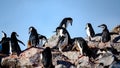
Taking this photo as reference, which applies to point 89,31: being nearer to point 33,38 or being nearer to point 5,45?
point 33,38

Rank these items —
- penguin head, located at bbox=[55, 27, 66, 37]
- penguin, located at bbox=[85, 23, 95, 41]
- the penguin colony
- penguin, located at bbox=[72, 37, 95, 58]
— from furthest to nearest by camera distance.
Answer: penguin, located at bbox=[85, 23, 95, 41], penguin head, located at bbox=[55, 27, 66, 37], penguin, located at bbox=[72, 37, 95, 58], the penguin colony

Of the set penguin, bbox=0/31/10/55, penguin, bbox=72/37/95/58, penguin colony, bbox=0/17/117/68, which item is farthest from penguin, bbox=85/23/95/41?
penguin, bbox=0/31/10/55

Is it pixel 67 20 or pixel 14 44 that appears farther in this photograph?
pixel 67 20

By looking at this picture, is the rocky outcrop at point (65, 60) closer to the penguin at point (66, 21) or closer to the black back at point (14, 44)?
the black back at point (14, 44)

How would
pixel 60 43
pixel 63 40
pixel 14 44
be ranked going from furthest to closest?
pixel 14 44, pixel 63 40, pixel 60 43

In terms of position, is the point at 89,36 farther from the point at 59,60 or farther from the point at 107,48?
the point at 59,60

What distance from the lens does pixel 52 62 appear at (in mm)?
22656

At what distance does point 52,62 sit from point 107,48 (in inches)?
154

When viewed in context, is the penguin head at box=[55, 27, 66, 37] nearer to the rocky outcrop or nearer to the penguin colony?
the penguin colony

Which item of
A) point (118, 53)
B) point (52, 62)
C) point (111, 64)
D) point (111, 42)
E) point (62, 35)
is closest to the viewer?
point (111, 64)

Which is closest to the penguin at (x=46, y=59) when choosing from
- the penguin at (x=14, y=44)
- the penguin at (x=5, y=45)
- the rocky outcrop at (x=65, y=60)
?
the rocky outcrop at (x=65, y=60)

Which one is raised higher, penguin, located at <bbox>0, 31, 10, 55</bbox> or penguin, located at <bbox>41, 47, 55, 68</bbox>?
penguin, located at <bbox>0, 31, 10, 55</bbox>

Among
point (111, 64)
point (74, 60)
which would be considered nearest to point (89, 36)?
point (74, 60)

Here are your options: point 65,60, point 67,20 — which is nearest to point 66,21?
point 67,20
